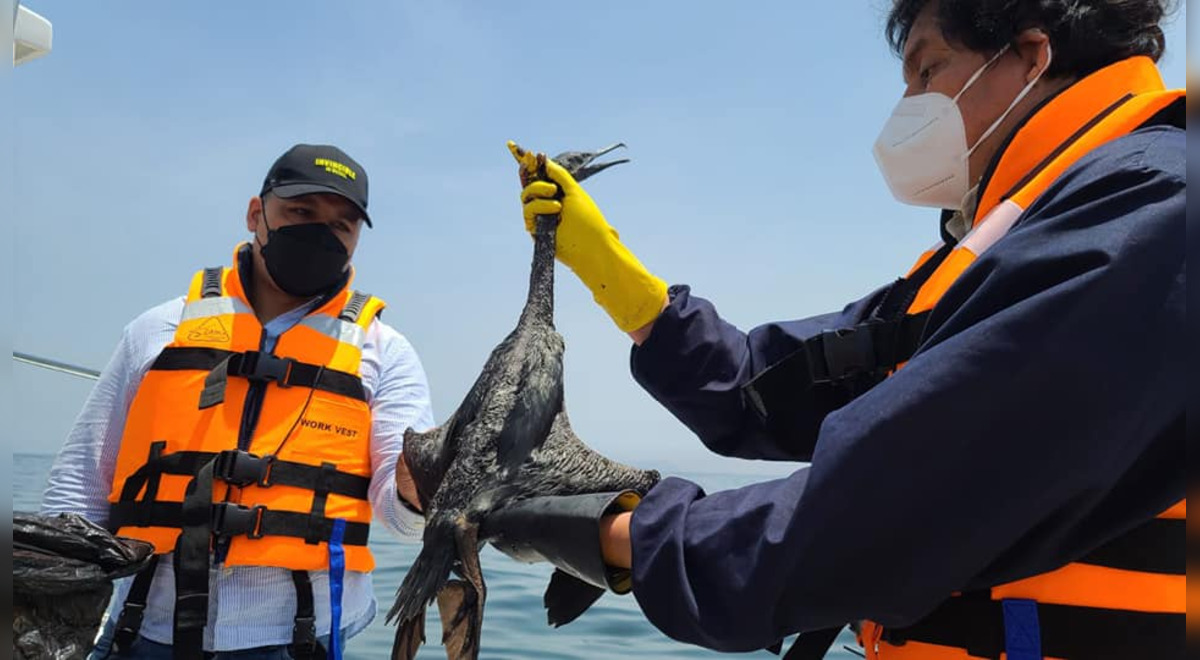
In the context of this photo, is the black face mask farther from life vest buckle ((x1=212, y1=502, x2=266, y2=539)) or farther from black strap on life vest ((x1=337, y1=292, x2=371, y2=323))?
life vest buckle ((x1=212, y1=502, x2=266, y2=539))

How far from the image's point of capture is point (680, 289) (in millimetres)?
2807

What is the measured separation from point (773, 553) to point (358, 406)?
2.25 m

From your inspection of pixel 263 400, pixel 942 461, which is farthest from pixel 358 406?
pixel 942 461

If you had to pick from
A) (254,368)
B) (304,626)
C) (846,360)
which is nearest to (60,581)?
(304,626)

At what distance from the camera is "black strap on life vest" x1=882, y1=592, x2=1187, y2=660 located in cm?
137

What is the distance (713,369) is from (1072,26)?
53.6 inches

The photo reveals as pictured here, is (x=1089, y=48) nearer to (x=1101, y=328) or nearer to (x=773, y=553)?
(x=1101, y=328)

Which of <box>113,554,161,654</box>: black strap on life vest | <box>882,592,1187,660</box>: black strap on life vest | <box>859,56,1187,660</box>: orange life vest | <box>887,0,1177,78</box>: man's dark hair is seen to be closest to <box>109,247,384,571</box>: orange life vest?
<box>113,554,161,654</box>: black strap on life vest

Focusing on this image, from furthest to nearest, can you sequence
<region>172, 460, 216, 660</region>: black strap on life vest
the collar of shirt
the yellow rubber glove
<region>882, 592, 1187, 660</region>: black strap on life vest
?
1. the collar of shirt
2. <region>172, 460, 216, 660</region>: black strap on life vest
3. the yellow rubber glove
4. <region>882, 592, 1187, 660</region>: black strap on life vest

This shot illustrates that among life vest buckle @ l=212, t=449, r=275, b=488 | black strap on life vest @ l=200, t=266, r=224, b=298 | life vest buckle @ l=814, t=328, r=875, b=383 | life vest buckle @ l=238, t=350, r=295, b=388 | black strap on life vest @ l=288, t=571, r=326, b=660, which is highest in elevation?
black strap on life vest @ l=200, t=266, r=224, b=298

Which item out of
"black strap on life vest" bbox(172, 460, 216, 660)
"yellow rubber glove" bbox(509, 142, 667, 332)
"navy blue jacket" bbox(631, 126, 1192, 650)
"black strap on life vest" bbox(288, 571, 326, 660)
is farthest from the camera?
"black strap on life vest" bbox(288, 571, 326, 660)

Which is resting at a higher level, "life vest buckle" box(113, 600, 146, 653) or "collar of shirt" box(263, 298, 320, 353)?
"collar of shirt" box(263, 298, 320, 353)

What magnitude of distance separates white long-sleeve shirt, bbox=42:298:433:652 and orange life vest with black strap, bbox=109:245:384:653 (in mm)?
54

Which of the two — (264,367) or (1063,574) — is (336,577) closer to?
(264,367)
